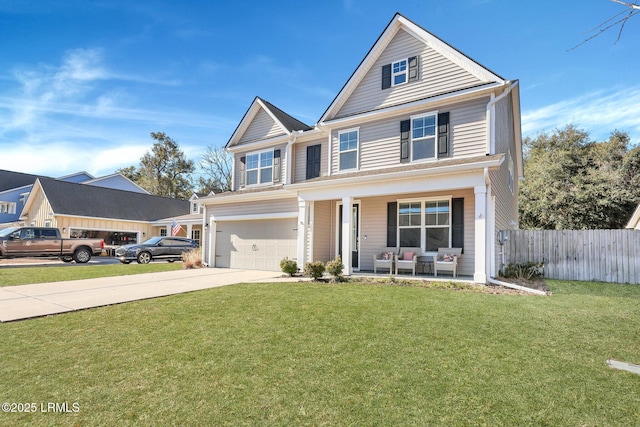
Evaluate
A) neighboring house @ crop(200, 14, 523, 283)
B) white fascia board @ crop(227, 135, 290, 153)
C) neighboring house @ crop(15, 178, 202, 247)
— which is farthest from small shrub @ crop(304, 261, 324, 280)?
neighboring house @ crop(15, 178, 202, 247)

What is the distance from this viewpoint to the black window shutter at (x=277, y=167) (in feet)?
48.1

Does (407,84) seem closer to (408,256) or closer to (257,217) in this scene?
(408,256)

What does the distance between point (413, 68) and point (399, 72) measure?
0.52 m

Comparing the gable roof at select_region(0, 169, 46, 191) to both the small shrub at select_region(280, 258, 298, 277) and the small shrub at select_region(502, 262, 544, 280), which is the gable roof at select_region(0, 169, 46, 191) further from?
the small shrub at select_region(502, 262, 544, 280)

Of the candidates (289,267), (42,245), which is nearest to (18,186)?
(42,245)

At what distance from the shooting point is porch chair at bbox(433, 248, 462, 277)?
32.7 feet

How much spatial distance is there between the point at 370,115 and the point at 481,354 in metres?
9.56

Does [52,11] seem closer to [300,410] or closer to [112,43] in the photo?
[112,43]

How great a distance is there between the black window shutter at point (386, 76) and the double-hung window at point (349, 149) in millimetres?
1914

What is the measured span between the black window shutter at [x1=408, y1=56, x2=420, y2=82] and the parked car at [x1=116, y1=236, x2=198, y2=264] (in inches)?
610

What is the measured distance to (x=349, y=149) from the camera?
12.6m

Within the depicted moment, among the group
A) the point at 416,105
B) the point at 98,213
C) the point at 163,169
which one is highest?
the point at 163,169

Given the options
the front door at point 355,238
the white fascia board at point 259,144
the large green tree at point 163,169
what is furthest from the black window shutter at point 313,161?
the large green tree at point 163,169

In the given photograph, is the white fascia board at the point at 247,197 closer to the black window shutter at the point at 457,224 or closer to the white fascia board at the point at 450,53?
the black window shutter at the point at 457,224
